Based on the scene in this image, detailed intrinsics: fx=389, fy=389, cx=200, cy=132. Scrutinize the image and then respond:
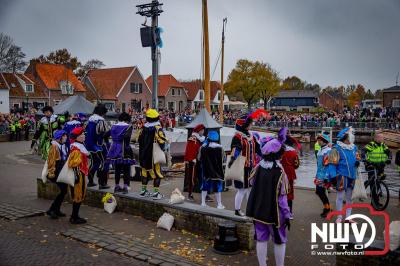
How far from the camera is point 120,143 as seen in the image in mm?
8656

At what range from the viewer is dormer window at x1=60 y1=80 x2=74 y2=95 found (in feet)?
178

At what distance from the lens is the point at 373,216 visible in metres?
8.45

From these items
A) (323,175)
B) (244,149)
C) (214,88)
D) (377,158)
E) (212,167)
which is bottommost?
(323,175)

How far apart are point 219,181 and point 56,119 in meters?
5.65

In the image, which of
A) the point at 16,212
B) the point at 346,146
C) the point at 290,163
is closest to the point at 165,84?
the point at 16,212

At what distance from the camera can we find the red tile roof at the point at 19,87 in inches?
2018

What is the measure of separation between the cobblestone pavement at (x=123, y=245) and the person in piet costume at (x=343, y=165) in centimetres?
356

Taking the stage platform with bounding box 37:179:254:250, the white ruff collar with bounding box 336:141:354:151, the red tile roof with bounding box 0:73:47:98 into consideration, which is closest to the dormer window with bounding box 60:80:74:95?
the red tile roof with bounding box 0:73:47:98

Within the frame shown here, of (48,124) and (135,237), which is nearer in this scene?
(135,237)

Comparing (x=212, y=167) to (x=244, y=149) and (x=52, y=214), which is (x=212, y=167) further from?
(x=52, y=214)

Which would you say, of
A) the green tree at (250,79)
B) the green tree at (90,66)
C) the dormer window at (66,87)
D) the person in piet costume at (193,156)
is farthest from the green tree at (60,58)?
the person in piet costume at (193,156)

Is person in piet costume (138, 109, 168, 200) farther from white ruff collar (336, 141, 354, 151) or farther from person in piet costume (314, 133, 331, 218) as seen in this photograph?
white ruff collar (336, 141, 354, 151)

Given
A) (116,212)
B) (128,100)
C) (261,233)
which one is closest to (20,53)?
(128,100)

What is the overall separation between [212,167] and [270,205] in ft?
11.5
